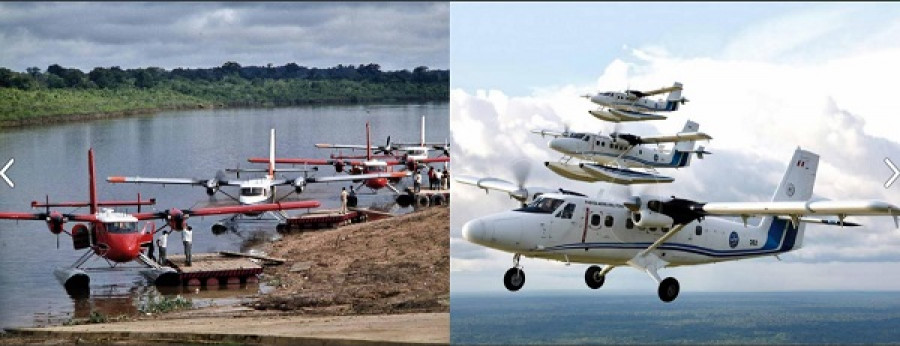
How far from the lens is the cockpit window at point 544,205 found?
17.1 m

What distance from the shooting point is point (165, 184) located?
32.0 metres

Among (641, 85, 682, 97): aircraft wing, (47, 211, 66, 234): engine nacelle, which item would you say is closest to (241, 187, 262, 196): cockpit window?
(641, 85, 682, 97): aircraft wing

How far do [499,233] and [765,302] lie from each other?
35192mm

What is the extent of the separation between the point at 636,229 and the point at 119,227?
33.8ft

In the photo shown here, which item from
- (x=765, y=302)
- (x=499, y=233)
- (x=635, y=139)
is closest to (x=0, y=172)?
(x=499, y=233)

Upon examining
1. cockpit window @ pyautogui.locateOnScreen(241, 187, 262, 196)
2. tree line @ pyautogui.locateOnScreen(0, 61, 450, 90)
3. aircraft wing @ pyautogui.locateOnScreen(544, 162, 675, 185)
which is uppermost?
tree line @ pyautogui.locateOnScreen(0, 61, 450, 90)

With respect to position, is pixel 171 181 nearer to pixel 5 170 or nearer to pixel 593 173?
pixel 5 170

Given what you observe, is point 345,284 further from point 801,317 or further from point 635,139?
point 801,317

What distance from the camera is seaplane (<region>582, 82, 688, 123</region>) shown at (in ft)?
92.0

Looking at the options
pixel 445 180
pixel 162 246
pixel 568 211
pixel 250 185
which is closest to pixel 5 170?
pixel 162 246

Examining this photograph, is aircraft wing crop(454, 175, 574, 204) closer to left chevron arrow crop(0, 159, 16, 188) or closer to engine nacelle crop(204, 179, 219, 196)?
left chevron arrow crop(0, 159, 16, 188)

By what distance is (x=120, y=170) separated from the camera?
27359 millimetres

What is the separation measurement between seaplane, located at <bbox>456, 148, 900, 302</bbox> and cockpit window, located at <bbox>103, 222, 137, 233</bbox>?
797 cm

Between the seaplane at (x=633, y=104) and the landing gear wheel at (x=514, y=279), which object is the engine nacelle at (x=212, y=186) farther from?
the landing gear wheel at (x=514, y=279)
